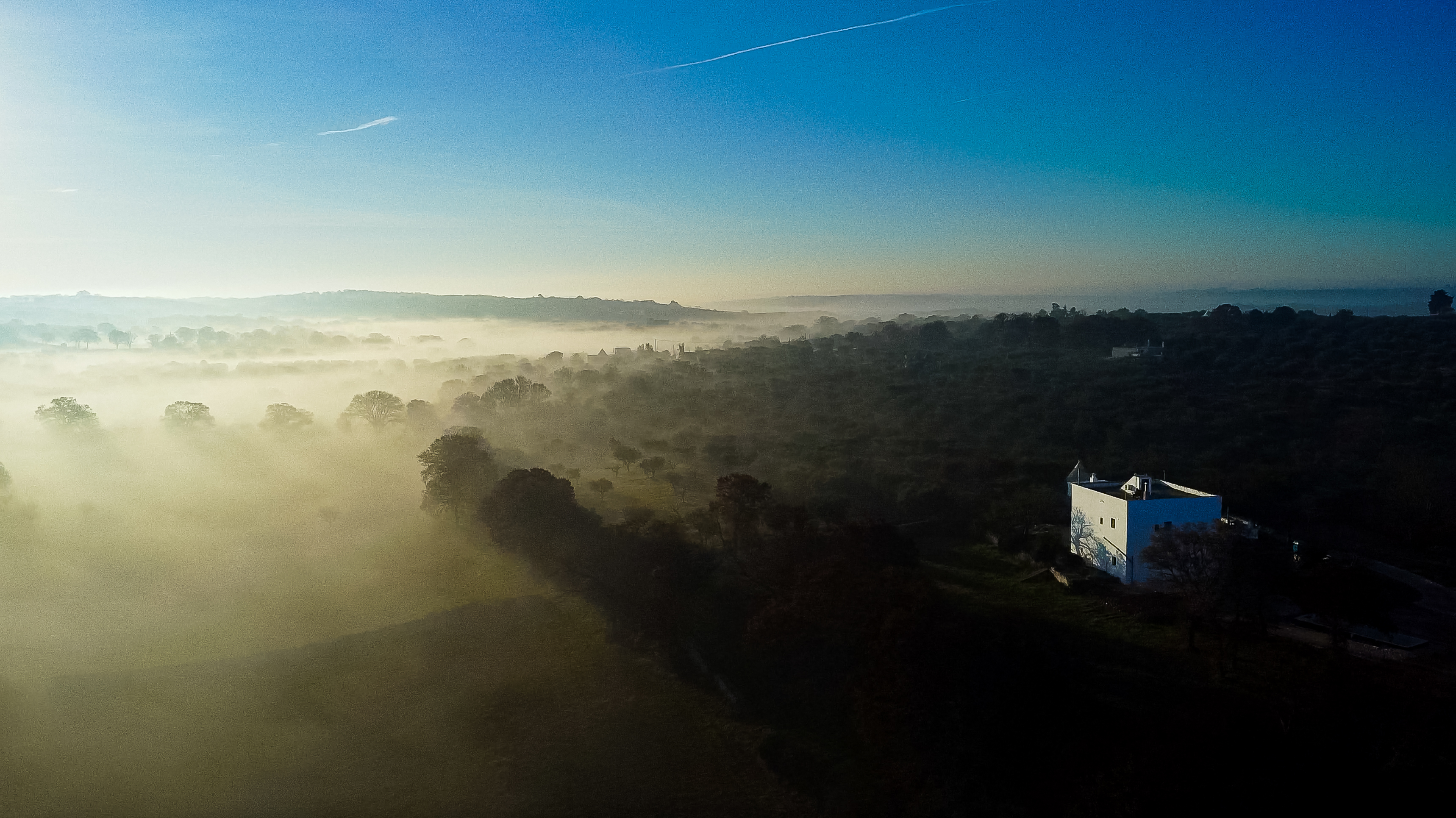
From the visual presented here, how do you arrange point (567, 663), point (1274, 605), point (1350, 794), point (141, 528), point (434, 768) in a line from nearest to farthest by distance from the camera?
point (1350, 794), point (434, 768), point (567, 663), point (1274, 605), point (141, 528)

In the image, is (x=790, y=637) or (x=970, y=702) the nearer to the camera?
(x=970, y=702)

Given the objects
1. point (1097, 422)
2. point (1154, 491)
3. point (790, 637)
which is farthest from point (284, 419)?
point (1097, 422)

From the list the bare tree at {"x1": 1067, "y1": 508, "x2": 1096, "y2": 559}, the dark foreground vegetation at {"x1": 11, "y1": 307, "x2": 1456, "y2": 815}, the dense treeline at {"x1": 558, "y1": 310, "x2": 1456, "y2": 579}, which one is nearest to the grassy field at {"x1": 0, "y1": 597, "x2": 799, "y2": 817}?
the dark foreground vegetation at {"x1": 11, "y1": 307, "x2": 1456, "y2": 815}

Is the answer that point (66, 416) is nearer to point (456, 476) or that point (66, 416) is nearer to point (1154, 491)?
point (456, 476)

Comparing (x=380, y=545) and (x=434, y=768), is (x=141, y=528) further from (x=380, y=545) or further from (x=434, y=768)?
(x=434, y=768)

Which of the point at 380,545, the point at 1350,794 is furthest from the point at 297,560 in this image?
the point at 1350,794

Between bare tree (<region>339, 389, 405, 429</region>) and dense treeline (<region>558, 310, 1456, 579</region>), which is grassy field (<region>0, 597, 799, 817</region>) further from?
bare tree (<region>339, 389, 405, 429</region>)

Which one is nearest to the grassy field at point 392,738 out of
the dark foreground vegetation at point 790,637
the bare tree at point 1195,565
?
the dark foreground vegetation at point 790,637

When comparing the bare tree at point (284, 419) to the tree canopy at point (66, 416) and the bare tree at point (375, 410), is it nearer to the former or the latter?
the bare tree at point (375, 410)
